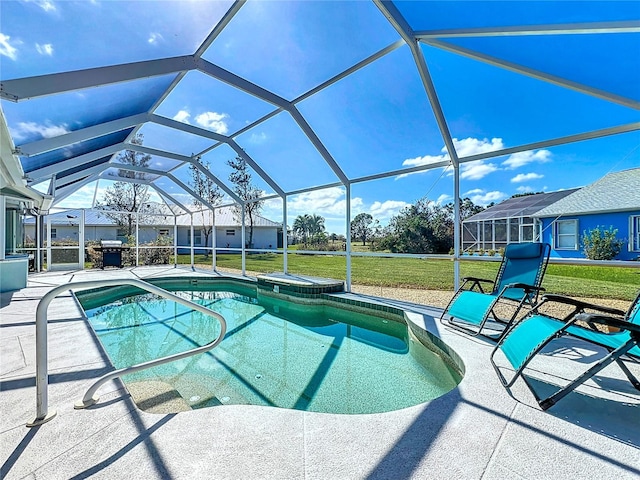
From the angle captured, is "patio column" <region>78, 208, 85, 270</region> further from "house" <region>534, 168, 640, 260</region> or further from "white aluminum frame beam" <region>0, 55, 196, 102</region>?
"house" <region>534, 168, 640, 260</region>

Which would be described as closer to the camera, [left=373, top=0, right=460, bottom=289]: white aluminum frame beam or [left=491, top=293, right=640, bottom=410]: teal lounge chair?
[left=491, top=293, right=640, bottom=410]: teal lounge chair

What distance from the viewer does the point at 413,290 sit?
8.68 meters

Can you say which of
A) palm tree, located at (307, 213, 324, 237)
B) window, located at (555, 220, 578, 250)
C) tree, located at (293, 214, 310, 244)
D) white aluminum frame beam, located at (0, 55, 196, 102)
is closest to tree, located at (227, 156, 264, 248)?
tree, located at (293, 214, 310, 244)

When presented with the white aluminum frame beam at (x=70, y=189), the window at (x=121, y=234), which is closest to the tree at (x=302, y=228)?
the white aluminum frame beam at (x=70, y=189)

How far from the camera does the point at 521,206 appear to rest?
5977 millimetres

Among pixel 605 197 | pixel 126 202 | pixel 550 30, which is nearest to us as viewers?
pixel 550 30

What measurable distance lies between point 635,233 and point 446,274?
5.70m

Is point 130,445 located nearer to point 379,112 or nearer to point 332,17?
point 332,17

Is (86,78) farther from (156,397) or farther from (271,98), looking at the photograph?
(156,397)

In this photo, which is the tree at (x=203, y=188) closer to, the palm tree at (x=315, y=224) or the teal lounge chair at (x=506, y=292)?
the palm tree at (x=315, y=224)

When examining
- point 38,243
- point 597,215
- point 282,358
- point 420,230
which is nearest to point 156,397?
point 282,358

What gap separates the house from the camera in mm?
4594

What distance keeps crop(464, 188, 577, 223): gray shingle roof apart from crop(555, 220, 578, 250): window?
42 cm

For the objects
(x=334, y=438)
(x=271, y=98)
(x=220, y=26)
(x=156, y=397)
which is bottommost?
(x=156, y=397)
